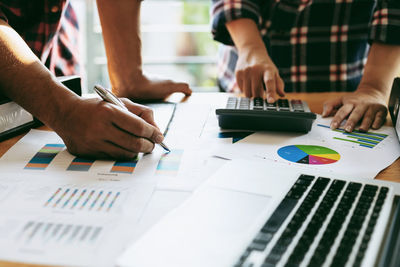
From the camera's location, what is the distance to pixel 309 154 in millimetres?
Answer: 625

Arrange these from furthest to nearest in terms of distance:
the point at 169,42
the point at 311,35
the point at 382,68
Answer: the point at 169,42 < the point at 311,35 < the point at 382,68

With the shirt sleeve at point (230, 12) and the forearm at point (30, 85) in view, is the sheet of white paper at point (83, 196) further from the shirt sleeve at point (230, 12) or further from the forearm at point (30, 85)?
the shirt sleeve at point (230, 12)

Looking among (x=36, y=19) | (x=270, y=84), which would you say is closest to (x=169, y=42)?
(x=36, y=19)

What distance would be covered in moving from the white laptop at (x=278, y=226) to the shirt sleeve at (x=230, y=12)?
0.67m

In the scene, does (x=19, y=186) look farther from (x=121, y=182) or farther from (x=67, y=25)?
(x=67, y=25)

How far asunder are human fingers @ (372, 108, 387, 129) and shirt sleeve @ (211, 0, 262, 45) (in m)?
0.46

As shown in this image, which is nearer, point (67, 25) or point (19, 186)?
point (19, 186)

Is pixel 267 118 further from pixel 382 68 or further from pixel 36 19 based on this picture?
pixel 36 19

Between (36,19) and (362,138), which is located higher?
(36,19)

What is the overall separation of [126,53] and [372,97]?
0.63 m

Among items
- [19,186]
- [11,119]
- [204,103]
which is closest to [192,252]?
[19,186]

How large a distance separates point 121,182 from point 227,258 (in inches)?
9.1

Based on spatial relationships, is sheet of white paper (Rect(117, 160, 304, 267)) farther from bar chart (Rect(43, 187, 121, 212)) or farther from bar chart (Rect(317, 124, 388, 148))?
bar chart (Rect(317, 124, 388, 148))

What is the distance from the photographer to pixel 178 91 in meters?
1.00
